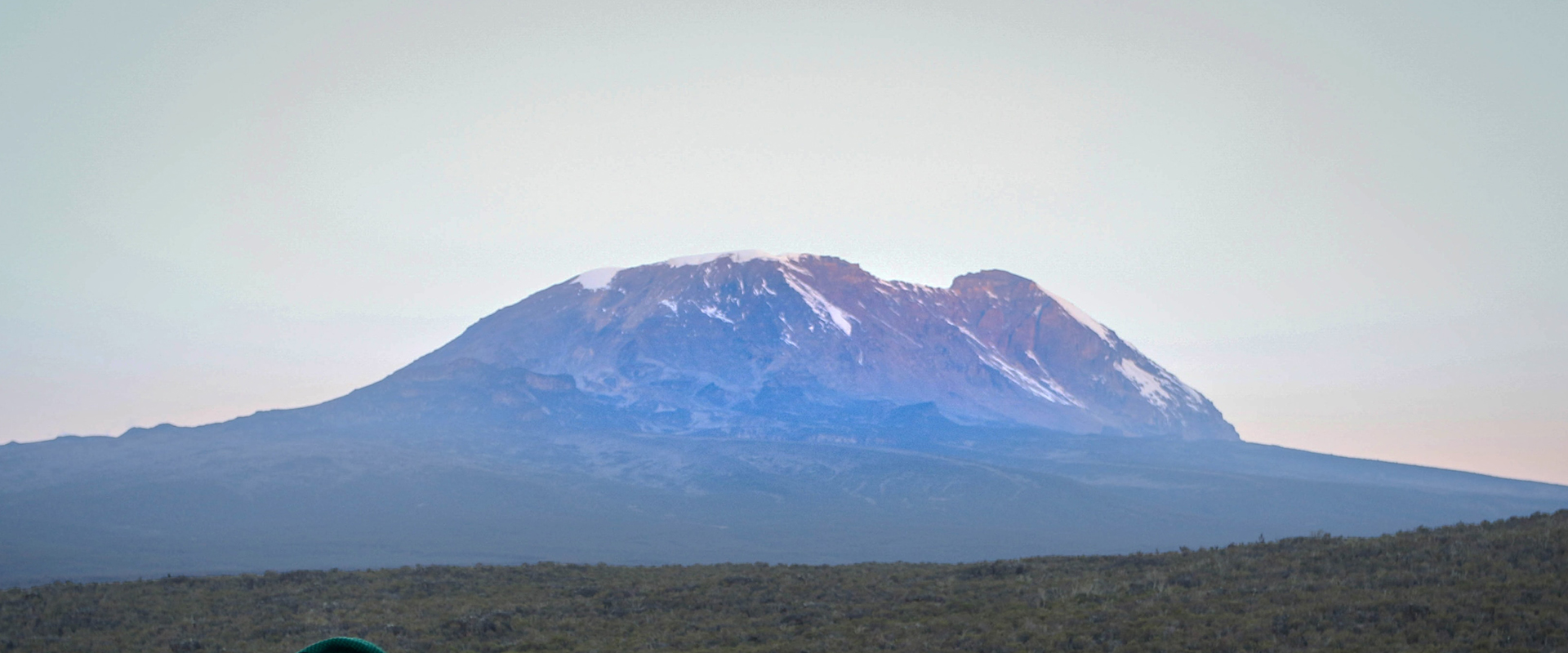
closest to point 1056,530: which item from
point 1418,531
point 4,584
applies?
point 4,584

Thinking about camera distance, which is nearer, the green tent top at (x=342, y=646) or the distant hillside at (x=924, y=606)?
the green tent top at (x=342, y=646)

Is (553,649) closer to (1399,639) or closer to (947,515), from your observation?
(1399,639)

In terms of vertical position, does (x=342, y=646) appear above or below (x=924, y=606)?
above

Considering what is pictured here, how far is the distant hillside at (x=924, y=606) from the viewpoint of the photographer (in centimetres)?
2303

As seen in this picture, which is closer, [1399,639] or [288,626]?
[1399,639]

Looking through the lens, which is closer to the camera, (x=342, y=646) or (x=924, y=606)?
(x=342, y=646)

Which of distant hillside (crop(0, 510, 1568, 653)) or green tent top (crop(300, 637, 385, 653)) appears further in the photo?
distant hillside (crop(0, 510, 1568, 653))

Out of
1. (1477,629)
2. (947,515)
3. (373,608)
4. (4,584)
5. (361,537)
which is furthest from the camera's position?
(947,515)

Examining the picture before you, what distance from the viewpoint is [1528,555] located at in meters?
26.3

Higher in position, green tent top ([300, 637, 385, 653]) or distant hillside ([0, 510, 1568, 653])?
green tent top ([300, 637, 385, 653])

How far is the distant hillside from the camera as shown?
75.6 ft

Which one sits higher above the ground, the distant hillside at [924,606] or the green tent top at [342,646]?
the green tent top at [342,646]

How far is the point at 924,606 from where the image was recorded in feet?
98.5

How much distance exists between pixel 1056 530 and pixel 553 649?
158 m
